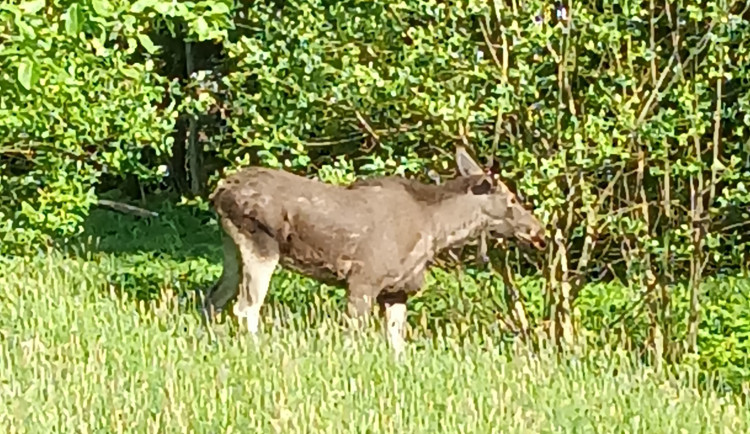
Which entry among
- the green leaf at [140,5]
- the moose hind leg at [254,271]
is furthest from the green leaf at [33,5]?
the moose hind leg at [254,271]

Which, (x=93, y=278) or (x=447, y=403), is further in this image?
(x=93, y=278)

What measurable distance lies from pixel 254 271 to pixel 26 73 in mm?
2966

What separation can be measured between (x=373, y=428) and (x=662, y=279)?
4158 millimetres

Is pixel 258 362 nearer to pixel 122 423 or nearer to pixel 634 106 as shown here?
pixel 122 423

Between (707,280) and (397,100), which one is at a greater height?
(397,100)

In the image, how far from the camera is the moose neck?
31.7 ft

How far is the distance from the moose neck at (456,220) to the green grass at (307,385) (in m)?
0.75

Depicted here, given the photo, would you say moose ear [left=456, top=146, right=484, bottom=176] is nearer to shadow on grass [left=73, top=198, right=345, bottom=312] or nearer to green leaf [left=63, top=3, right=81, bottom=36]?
shadow on grass [left=73, top=198, right=345, bottom=312]

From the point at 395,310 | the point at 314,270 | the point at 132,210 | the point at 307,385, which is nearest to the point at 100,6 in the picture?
the point at 307,385

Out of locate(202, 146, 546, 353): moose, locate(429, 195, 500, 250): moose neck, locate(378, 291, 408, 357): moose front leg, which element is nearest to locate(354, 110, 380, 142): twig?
locate(202, 146, 546, 353): moose

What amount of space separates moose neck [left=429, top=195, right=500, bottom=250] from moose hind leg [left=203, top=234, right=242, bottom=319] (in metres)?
1.51

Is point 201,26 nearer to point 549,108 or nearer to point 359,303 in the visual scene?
point 359,303

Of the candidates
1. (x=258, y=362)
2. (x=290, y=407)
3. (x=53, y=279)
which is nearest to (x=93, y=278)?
(x=53, y=279)

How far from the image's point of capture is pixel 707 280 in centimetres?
1213
